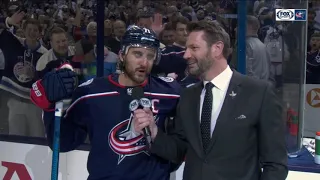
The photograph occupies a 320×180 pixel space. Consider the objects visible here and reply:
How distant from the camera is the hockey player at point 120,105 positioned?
2.10 meters

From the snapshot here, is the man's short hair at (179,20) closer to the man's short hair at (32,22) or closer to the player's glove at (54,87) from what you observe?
the man's short hair at (32,22)

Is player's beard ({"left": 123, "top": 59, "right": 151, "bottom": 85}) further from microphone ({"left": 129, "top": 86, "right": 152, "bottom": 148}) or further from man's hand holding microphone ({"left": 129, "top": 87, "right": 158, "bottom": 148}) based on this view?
man's hand holding microphone ({"left": 129, "top": 87, "right": 158, "bottom": 148})

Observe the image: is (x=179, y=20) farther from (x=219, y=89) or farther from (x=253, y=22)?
(x=219, y=89)

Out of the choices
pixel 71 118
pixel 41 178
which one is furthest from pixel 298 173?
pixel 41 178

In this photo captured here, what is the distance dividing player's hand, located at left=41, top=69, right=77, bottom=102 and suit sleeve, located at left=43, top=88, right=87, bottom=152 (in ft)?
0.26

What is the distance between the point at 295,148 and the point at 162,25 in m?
1.98

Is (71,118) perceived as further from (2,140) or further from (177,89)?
(2,140)

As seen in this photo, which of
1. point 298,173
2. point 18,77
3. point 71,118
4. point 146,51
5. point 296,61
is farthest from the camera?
point 18,77

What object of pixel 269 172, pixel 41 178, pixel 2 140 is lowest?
pixel 41 178

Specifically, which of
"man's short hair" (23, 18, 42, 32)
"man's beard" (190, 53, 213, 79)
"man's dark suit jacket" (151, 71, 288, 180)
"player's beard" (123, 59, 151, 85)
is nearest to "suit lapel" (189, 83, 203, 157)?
"man's dark suit jacket" (151, 71, 288, 180)

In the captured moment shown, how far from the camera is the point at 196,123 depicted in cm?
195

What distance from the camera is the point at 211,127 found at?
1928mm

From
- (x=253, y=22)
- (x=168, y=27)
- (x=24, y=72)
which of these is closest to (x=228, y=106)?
(x=253, y=22)

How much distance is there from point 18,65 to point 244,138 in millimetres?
2617
